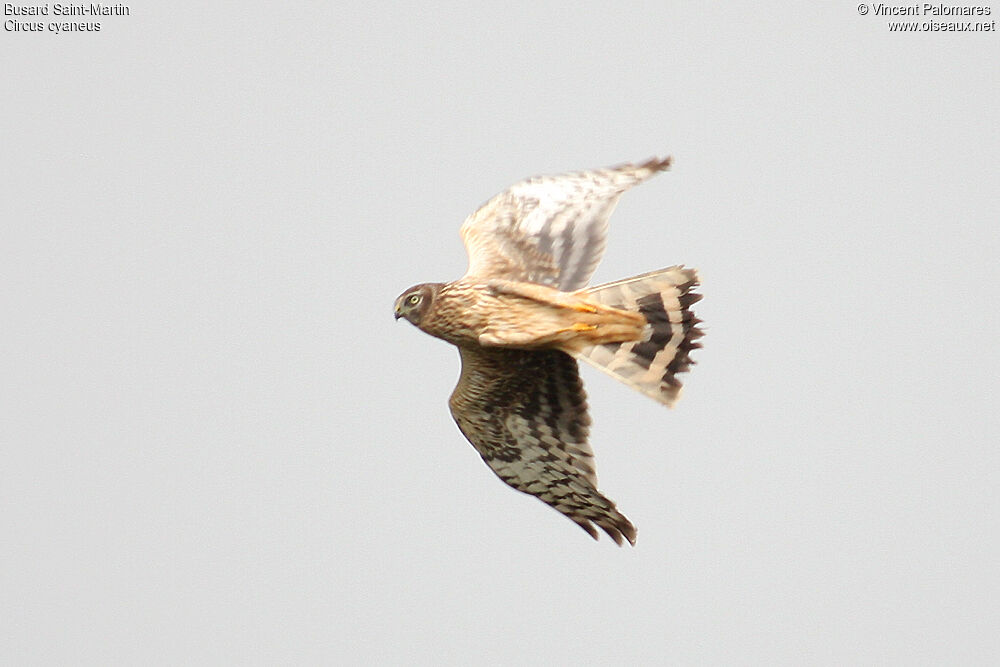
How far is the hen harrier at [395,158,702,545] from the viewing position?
33.8 feet

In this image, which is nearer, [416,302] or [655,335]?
[655,335]

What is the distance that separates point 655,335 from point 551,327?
0.61m

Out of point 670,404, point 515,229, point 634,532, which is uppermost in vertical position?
point 515,229

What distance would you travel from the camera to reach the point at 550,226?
11.2 meters

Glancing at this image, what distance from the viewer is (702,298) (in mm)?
10188

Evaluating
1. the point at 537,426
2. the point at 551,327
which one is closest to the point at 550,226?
the point at 551,327

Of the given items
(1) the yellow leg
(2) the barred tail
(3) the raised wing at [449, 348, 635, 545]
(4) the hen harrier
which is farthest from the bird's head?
(2) the barred tail

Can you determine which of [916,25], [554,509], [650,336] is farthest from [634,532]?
[916,25]

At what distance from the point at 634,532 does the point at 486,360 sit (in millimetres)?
1463

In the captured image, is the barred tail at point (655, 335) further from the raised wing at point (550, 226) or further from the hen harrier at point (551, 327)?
the raised wing at point (550, 226)

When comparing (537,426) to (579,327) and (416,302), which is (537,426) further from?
(416,302)

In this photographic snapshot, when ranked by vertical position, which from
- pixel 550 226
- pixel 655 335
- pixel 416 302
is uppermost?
pixel 550 226

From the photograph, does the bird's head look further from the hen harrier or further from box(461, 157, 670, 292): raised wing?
box(461, 157, 670, 292): raised wing

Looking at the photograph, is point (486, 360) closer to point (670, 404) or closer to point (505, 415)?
point (505, 415)
